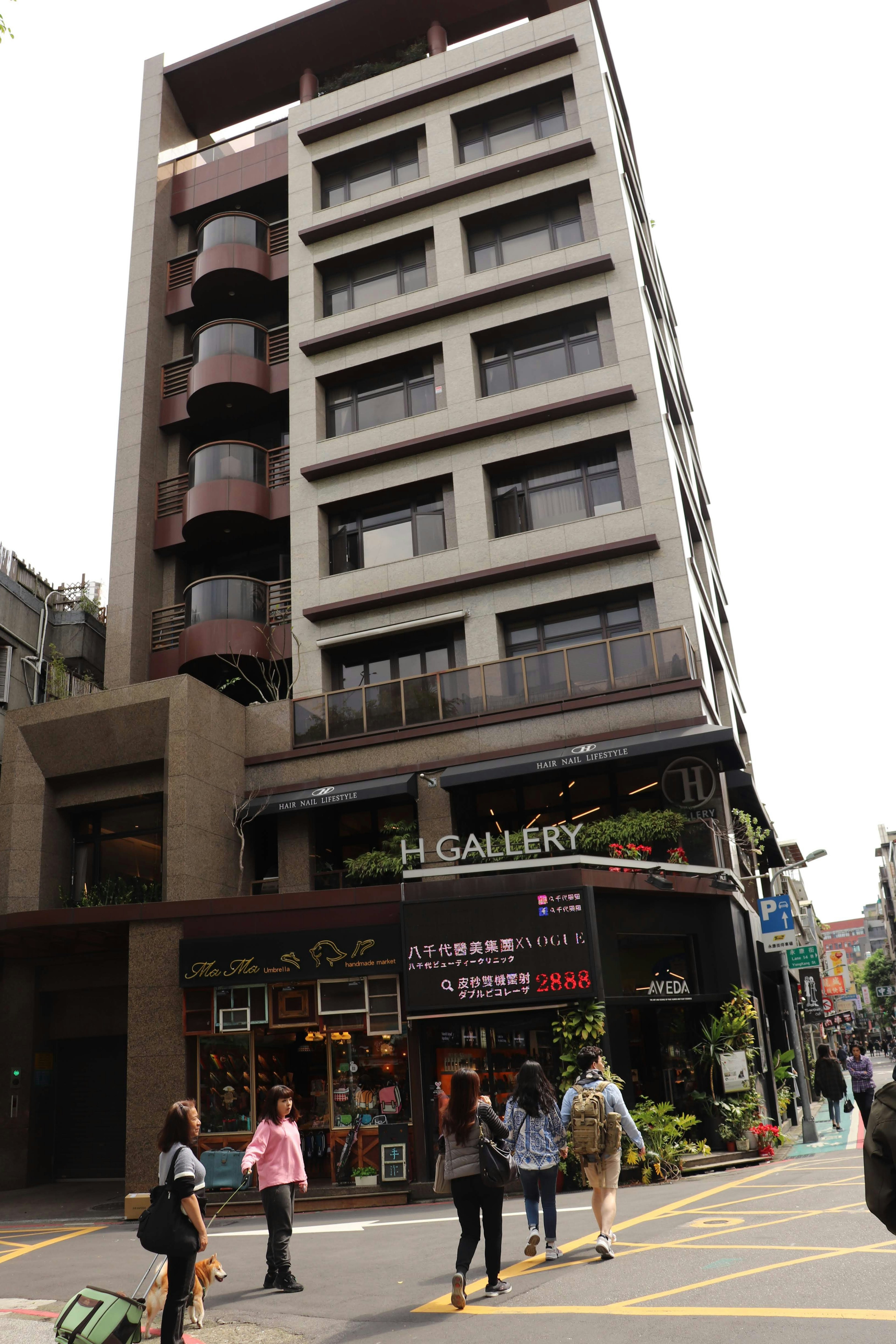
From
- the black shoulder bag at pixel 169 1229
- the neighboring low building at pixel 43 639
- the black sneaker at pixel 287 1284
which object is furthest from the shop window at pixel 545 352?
the black shoulder bag at pixel 169 1229

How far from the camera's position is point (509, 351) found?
27.9m

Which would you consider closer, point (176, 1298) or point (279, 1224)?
point (176, 1298)

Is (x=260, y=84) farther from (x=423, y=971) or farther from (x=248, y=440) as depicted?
(x=423, y=971)

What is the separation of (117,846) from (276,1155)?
15.4 metres

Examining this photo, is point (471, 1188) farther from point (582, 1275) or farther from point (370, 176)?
point (370, 176)

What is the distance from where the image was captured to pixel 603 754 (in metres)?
21.5

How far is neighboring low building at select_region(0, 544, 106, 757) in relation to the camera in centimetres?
2675

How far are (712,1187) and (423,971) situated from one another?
575cm

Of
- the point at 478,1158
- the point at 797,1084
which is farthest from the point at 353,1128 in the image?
the point at 797,1084

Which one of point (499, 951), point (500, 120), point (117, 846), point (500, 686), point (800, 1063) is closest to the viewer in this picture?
point (499, 951)

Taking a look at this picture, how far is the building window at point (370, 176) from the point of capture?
31062 millimetres

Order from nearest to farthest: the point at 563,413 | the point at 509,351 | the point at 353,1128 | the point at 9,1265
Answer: the point at 9,1265 → the point at 353,1128 → the point at 563,413 → the point at 509,351

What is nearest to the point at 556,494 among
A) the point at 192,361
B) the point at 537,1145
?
the point at 192,361

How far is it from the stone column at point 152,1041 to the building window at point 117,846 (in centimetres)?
484
